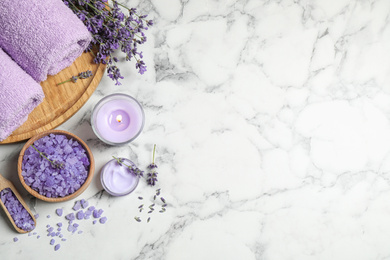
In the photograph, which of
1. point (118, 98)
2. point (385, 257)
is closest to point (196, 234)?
point (118, 98)

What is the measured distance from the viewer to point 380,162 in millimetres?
1220

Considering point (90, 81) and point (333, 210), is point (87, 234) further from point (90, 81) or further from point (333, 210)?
point (333, 210)

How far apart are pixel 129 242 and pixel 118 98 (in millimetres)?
330

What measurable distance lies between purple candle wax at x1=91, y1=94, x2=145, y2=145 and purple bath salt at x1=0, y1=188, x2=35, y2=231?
23 cm

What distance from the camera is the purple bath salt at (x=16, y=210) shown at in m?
1.07

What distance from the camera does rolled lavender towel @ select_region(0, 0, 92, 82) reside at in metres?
0.96

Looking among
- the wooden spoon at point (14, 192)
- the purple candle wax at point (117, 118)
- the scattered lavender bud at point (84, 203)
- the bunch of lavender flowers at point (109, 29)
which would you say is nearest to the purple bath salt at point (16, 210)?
the wooden spoon at point (14, 192)

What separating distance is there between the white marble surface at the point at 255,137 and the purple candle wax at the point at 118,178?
1.2 inches

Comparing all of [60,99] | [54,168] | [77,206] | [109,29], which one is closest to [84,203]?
[77,206]

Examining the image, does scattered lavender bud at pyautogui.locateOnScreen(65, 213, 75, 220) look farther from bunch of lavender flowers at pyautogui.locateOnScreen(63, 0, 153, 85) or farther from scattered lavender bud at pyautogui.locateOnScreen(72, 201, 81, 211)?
bunch of lavender flowers at pyautogui.locateOnScreen(63, 0, 153, 85)

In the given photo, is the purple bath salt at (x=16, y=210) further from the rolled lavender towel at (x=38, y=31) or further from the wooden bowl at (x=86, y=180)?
the rolled lavender towel at (x=38, y=31)

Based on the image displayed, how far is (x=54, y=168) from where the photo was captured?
104 centimetres

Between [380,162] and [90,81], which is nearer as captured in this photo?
[90,81]

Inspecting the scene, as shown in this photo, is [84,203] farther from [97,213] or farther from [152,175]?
[152,175]
